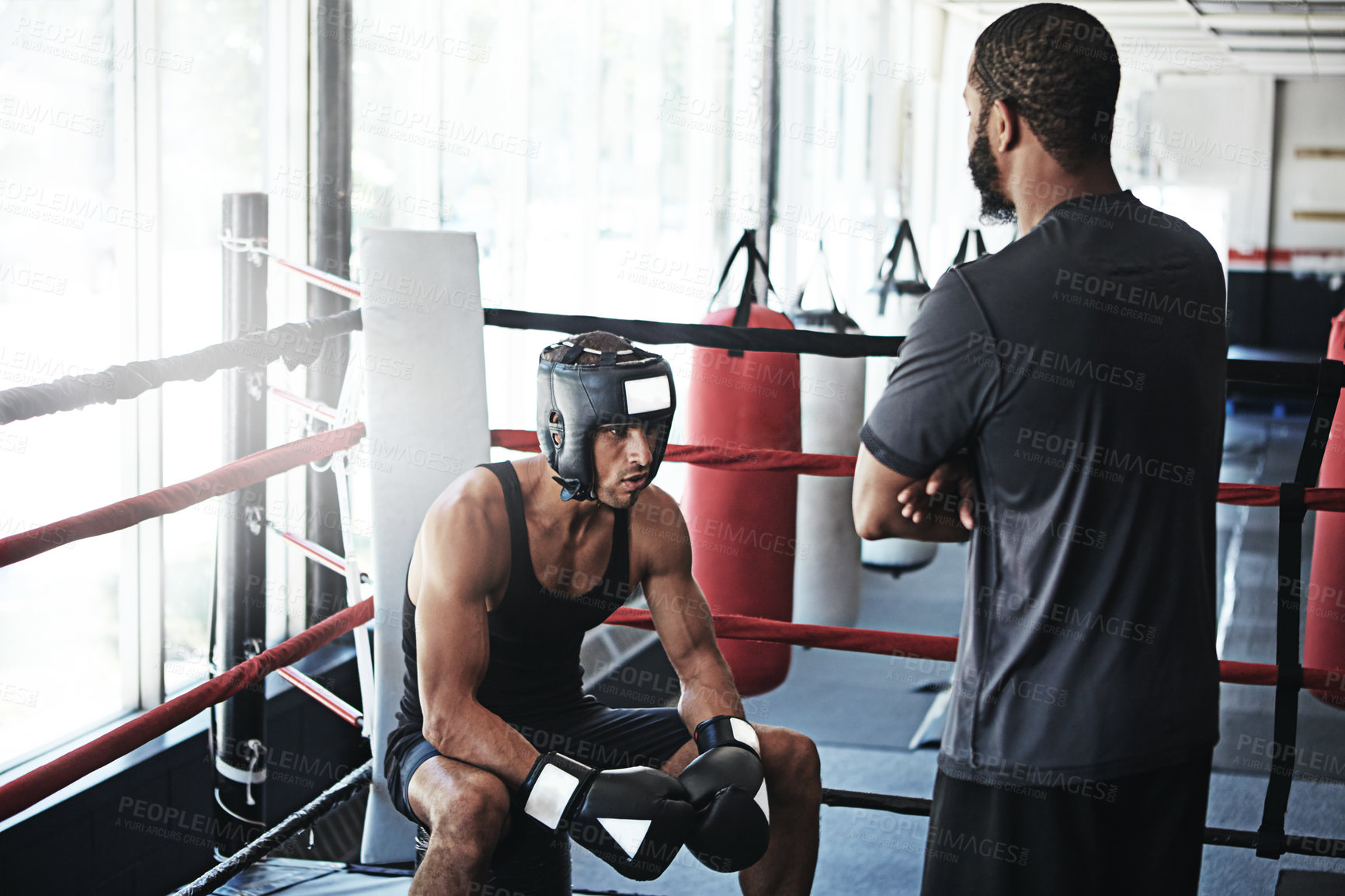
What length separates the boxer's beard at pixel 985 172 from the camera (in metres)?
1.10

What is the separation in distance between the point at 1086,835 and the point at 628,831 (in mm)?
533

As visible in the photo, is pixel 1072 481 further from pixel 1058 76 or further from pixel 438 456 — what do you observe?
pixel 438 456

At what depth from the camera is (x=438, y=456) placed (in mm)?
1999

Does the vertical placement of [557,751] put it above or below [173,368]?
below

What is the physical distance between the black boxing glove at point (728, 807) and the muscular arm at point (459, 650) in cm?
22

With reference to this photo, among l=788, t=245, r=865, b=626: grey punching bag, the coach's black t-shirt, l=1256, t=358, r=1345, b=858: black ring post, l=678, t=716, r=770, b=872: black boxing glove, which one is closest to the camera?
the coach's black t-shirt

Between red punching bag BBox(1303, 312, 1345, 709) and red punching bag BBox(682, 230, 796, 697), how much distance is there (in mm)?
1144

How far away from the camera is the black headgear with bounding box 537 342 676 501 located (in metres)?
1.49

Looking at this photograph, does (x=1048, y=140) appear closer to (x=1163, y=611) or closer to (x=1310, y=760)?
(x=1163, y=611)

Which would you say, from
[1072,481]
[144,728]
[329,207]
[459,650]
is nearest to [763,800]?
[459,650]

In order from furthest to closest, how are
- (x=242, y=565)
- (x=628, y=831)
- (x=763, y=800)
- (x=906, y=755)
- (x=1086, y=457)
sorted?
1. (x=906, y=755)
2. (x=242, y=565)
3. (x=763, y=800)
4. (x=628, y=831)
5. (x=1086, y=457)

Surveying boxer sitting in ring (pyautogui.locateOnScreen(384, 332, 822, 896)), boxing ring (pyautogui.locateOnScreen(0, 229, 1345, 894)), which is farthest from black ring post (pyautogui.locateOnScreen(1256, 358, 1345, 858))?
boxer sitting in ring (pyautogui.locateOnScreen(384, 332, 822, 896))

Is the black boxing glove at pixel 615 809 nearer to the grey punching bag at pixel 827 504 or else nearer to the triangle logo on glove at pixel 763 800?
the triangle logo on glove at pixel 763 800

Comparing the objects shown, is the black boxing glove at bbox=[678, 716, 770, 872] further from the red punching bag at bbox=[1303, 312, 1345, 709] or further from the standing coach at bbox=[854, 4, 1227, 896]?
the red punching bag at bbox=[1303, 312, 1345, 709]
